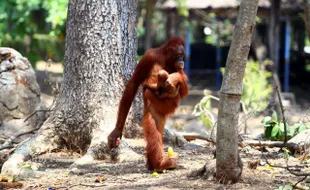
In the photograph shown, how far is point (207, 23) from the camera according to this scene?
22.9 metres

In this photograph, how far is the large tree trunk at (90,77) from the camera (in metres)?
7.33

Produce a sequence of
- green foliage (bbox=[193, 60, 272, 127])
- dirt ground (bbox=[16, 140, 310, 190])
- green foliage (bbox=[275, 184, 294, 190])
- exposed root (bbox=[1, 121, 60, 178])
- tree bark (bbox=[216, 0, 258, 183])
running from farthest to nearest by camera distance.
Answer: green foliage (bbox=[193, 60, 272, 127]) → exposed root (bbox=[1, 121, 60, 178]) → dirt ground (bbox=[16, 140, 310, 190]) → green foliage (bbox=[275, 184, 294, 190]) → tree bark (bbox=[216, 0, 258, 183])

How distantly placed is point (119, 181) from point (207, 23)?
17.6 m

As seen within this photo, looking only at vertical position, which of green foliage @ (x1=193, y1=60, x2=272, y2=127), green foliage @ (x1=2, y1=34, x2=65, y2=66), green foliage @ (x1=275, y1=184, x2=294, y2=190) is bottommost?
green foliage @ (x1=275, y1=184, x2=294, y2=190)

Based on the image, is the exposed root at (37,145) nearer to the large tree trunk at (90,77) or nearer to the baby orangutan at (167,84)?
the large tree trunk at (90,77)

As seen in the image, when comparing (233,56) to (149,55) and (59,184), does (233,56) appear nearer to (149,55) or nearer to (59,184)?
(149,55)

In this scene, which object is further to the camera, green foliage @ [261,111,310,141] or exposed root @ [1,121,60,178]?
green foliage @ [261,111,310,141]


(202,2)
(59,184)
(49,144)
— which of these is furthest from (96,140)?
(202,2)

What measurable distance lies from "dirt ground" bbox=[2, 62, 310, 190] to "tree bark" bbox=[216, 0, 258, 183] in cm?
20

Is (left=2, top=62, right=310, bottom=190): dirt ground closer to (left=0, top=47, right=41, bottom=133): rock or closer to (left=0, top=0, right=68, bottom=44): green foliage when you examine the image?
(left=0, top=47, right=41, bottom=133): rock

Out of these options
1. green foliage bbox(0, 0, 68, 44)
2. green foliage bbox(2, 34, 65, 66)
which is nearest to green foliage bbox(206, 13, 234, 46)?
Answer: green foliage bbox(2, 34, 65, 66)

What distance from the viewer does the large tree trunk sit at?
7.33 m

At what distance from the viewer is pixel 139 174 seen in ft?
20.2

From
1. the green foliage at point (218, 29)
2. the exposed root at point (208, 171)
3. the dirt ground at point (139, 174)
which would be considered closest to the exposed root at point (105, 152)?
the dirt ground at point (139, 174)
